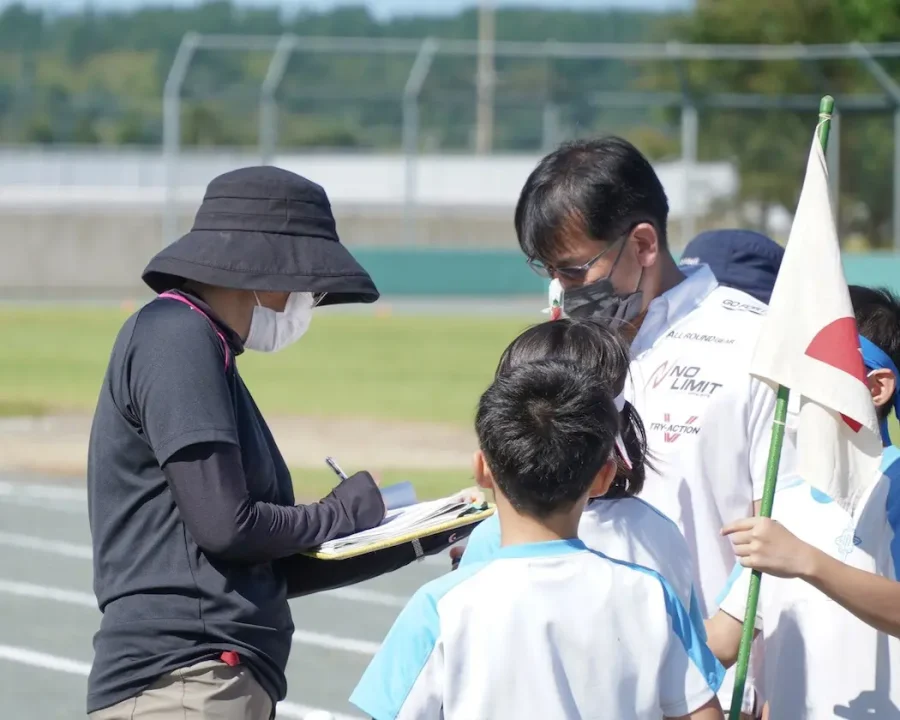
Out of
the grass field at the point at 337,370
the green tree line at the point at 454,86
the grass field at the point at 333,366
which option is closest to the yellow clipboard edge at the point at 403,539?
the grass field at the point at 337,370

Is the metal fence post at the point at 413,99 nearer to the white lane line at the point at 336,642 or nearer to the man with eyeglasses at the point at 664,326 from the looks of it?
the white lane line at the point at 336,642

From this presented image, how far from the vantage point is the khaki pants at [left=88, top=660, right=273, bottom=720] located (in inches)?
113

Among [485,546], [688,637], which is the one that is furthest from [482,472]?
[688,637]

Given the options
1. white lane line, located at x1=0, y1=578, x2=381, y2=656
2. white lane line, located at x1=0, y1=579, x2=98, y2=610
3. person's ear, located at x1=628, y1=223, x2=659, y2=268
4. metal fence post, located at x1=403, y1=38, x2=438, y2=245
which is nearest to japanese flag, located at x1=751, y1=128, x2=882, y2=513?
person's ear, located at x1=628, y1=223, x2=659, y2=268

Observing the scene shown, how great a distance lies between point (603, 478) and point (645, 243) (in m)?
0.93

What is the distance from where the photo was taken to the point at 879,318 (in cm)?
317

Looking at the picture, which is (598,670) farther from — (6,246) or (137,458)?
(6,246)

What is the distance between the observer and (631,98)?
35594 mm

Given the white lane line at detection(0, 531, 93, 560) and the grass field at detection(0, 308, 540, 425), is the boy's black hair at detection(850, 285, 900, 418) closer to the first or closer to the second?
the white lane line at detection(0, 531, 93, 560)

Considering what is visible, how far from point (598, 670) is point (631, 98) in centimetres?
3427

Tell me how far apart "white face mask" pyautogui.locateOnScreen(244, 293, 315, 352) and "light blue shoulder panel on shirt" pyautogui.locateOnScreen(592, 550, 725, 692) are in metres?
1.07

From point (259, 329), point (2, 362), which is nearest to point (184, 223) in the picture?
point (2, 362)

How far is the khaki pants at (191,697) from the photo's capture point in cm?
288

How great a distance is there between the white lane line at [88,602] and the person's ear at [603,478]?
4.08 meters
